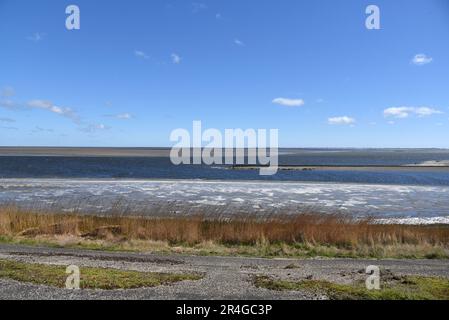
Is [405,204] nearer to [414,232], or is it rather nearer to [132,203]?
[414,232]

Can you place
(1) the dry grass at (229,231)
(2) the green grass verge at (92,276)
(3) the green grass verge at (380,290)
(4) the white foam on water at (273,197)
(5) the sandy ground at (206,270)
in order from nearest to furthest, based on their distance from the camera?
(5) the sandy ground at (206,270)
(3) the green grass verge at (380,290)
(2) the green grass verge at (92,276)
(1) the dry grass at (229,231)
(4) the white foam on water at (273,197)

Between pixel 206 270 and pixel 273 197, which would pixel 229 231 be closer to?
pixel 206 270

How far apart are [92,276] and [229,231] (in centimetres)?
783

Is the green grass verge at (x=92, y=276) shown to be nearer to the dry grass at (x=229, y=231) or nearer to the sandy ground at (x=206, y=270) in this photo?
the sandy ground at (x=206, y=270)

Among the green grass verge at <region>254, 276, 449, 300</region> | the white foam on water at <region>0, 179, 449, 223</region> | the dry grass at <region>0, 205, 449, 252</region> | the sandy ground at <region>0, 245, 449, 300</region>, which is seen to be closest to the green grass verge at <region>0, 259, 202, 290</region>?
the sandy ground at <region>0, 245, 449, 300</region>

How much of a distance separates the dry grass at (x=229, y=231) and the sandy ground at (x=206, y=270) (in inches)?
118

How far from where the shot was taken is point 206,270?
31.0 ft

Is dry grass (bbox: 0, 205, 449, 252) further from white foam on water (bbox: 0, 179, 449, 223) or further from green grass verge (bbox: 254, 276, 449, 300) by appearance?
white foam on water (bbox: 0, 179, 449, 223)

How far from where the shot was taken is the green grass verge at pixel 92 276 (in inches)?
304

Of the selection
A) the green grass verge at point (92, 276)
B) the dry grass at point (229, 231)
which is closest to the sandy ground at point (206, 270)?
the green grass verge at point (92, 276)

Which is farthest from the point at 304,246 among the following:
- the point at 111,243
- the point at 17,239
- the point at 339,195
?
the point at 339,195

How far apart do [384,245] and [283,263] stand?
5.26m
